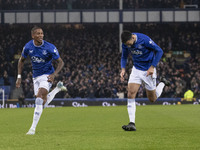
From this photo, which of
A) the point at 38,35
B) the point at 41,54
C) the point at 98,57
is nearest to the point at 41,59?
the point at 41,54

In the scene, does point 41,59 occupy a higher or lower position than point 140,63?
higher

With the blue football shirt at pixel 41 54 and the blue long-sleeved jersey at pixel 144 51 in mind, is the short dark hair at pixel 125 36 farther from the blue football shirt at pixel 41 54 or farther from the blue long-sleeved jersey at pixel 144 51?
the blue football shirt at pixel 41 54

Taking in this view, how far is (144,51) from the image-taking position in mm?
11117

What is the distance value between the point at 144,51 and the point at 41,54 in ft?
8.37

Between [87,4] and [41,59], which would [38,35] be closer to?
[41,59]

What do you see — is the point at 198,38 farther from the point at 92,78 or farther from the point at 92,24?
the point at 92,78

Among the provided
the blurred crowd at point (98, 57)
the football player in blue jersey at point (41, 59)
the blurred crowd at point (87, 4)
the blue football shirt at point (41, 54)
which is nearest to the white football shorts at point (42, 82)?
the football player in blue jersey at point (41, 59)

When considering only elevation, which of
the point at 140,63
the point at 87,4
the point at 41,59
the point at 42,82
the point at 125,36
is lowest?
the point at 42,82

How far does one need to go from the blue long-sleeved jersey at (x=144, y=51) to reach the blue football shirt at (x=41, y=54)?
1.80m

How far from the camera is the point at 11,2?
46219mm

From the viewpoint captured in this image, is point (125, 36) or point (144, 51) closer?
point (125, 36)

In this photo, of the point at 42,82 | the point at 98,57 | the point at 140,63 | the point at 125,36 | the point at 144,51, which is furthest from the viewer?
the point at 98,57

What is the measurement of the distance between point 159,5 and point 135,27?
3796 mm

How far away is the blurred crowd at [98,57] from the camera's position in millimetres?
33547
